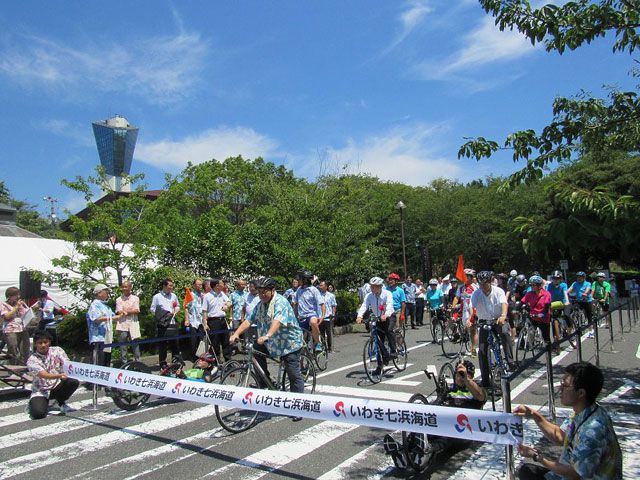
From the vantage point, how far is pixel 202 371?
24.5ft

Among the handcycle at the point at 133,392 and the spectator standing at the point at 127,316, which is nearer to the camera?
the handcycle at the point at 133,392

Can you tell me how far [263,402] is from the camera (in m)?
5.36

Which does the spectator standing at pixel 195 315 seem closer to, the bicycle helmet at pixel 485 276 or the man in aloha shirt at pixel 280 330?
the man in aloha shirt at pixel 280 330

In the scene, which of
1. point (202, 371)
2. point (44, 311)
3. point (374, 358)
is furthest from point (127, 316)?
point (374, 358)

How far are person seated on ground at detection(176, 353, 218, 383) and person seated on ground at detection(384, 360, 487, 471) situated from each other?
3.48 meters

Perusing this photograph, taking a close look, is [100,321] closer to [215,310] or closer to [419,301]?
[215,310]

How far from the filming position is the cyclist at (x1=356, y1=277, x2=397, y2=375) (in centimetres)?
930

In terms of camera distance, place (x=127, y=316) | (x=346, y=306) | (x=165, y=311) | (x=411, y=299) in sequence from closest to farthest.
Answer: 1. (x=127, y=316)
2. (x=165, y=311)
3. (x=411, y=299)
4. (x=346, y=306)

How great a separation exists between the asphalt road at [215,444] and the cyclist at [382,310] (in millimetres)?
901

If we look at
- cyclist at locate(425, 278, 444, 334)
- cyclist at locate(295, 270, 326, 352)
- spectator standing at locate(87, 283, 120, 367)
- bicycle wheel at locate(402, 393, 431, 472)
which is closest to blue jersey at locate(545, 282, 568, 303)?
cyclist at locate(425, 278, 444, 334)

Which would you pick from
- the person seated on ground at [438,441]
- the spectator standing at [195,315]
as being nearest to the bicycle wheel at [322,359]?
the spectator standing at [195,315]

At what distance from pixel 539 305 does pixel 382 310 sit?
3.86m

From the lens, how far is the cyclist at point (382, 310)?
366 inches

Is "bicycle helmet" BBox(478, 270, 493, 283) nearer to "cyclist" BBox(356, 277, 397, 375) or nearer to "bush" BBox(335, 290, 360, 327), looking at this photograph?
"cyclist" BBox(356, 277, 397, 375)
